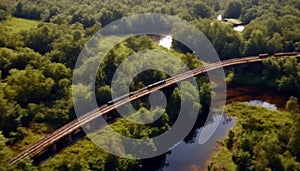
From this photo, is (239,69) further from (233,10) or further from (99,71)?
(233,10)

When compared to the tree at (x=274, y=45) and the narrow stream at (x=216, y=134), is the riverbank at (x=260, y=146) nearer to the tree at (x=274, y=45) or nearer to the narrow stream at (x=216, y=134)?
the narrow stream at (x=216, y=134)

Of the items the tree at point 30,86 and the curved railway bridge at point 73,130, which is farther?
the tree at point 30,86

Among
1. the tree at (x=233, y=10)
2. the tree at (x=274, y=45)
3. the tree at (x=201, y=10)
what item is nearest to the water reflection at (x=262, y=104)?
the tree at (x=274, y=45)

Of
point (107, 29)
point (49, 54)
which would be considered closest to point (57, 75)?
point (49, 54)

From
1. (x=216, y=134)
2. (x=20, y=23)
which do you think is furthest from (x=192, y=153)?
(x=20, y=23)

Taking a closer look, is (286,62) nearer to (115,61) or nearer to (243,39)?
(243,39)
